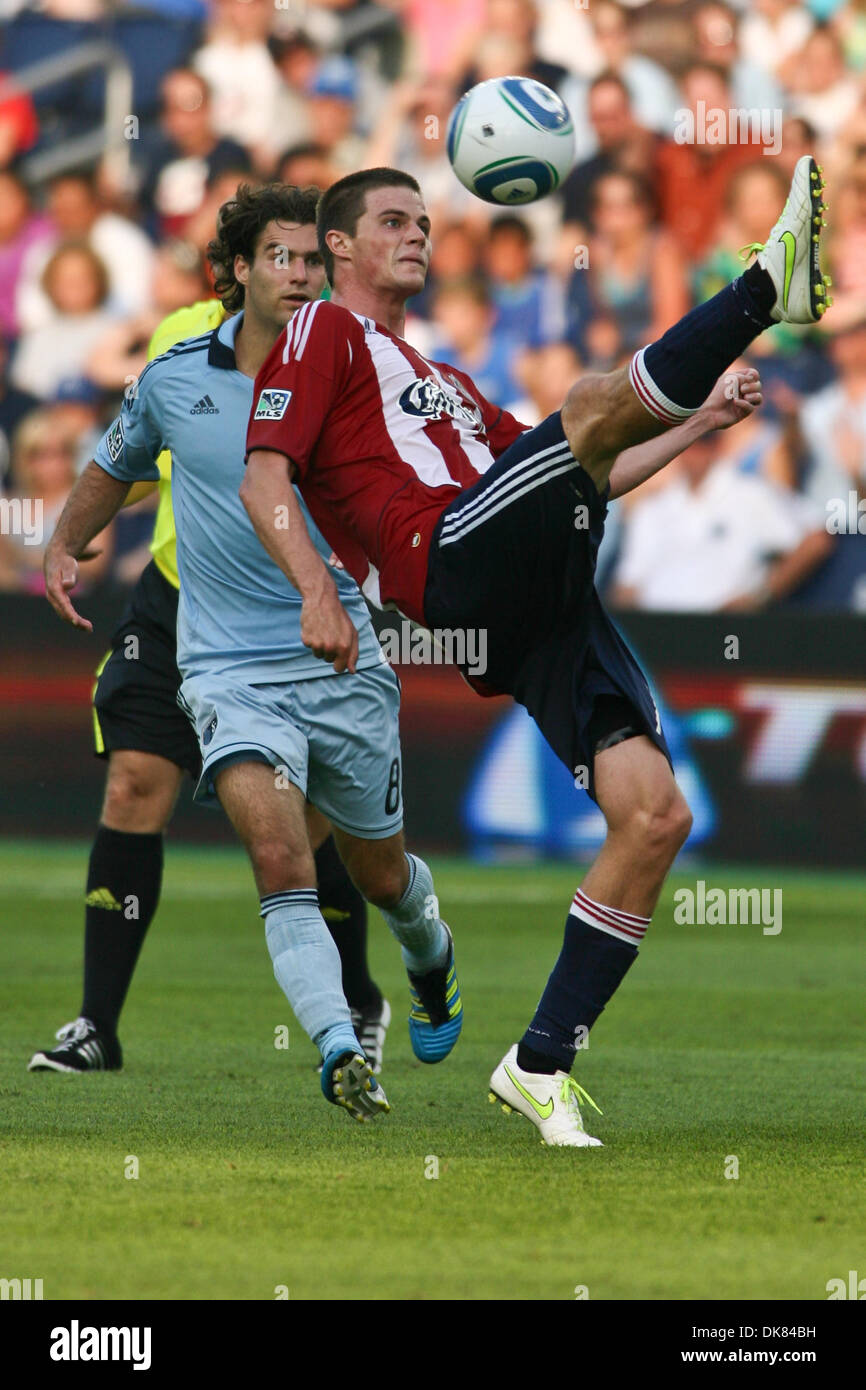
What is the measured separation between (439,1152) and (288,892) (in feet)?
2.43

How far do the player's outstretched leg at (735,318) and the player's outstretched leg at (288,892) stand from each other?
127 centimetres

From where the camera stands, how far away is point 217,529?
5262 millimetres

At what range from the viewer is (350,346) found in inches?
190

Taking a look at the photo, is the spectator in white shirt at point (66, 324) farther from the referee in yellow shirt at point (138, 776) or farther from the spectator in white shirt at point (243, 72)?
the referee in yellow shirt at point (138, 776)

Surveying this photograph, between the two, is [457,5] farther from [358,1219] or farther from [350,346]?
[358,1219]

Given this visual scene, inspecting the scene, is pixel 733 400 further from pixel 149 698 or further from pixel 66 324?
pixel 66 324

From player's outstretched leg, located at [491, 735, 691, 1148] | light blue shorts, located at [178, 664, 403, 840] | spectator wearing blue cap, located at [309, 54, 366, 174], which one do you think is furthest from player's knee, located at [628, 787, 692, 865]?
spectator wearing blue cap, located at [309, 54, 366, 174]

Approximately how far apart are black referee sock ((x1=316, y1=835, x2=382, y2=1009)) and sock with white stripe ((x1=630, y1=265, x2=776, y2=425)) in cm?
243

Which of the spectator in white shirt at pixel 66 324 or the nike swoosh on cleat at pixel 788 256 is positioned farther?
the spectator in white shirt at pixel 66 324

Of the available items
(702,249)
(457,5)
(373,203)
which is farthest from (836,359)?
(373,203)

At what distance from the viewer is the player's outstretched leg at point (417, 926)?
528 centimetres

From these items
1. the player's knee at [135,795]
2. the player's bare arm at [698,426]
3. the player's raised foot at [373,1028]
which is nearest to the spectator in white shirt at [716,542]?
the player's raised foot at [373,1028]

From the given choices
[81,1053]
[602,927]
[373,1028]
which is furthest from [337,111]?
[602,927]

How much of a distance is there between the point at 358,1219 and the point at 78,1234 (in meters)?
0.50
